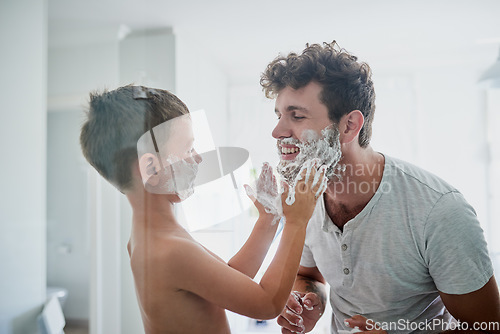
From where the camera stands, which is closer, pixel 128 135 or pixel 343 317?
pixel 128 135

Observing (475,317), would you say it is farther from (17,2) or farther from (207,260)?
(17,2)

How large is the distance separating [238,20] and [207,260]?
0.53 m

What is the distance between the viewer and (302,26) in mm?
708

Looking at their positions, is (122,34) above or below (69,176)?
above

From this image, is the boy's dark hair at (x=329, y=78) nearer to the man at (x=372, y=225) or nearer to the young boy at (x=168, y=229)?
the man at (x=372, y=225)

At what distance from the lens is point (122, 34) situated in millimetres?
681

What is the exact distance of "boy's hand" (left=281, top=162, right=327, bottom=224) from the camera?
60 cm

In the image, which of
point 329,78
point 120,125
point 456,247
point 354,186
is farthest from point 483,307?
point 120,125

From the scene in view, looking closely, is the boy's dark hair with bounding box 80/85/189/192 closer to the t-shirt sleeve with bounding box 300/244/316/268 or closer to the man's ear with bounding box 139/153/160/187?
the man's ear with bounding box 139/153/160/187

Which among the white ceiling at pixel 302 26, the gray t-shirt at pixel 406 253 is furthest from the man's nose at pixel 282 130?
the gray t-shirt at pixel 406 253

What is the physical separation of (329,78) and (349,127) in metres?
0.12

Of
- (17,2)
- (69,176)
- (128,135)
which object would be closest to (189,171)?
(128,135)

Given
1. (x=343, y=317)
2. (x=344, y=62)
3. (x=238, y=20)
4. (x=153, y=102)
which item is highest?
(x=238, y=20)

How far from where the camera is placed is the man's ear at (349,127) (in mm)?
739
